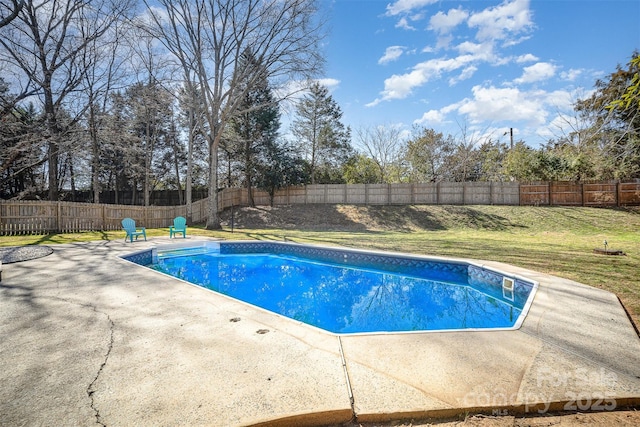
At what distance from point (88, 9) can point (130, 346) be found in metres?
17.0

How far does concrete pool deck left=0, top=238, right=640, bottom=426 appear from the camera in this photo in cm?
190

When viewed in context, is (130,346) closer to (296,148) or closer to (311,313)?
(311,313)

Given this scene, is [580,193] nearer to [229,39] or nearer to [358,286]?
[358,286]

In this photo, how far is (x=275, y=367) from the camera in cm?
239

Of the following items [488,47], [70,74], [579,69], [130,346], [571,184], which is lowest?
[130,346]

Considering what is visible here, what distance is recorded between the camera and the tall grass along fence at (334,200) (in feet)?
39.7

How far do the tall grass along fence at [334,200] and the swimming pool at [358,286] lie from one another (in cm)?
Answer: 663

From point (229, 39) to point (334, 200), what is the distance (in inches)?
452

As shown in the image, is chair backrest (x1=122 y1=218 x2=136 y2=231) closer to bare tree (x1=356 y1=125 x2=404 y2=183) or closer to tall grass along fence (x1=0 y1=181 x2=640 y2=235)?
tall grass along fence (x1=0 y1=181 x2=640 y2=235)

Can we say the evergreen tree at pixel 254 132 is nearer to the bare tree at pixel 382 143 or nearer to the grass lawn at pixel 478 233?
the grass lawn at pixel 478 233

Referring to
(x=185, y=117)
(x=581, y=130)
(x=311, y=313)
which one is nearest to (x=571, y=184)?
(x=581, y=130)

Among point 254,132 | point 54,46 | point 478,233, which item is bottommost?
point 478,233

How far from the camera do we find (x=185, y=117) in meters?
22.4

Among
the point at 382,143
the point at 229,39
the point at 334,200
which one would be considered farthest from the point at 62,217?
the point at 382,143
